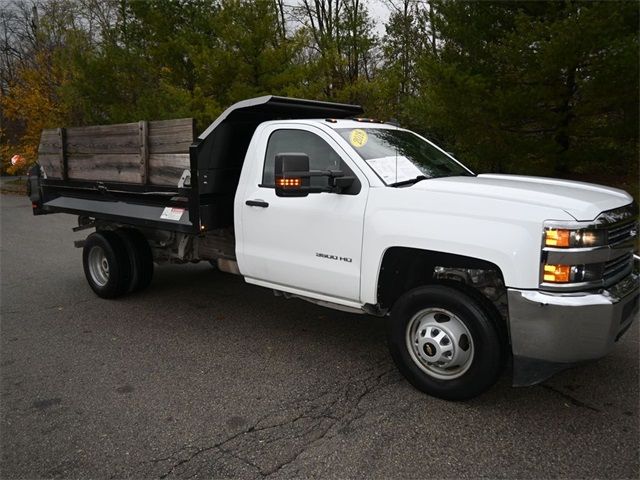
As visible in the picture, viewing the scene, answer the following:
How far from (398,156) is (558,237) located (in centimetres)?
161

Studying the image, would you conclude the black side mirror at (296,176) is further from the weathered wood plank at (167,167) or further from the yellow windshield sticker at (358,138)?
the weathered wood plank at (167,167)

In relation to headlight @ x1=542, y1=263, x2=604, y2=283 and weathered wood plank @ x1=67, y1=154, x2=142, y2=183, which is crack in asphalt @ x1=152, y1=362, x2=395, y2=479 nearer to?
headlight @ x1=542, y1=263, x2=604, y2=283

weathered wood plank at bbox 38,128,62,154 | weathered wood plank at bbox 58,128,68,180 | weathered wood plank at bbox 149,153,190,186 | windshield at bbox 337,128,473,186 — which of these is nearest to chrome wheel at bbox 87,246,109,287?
weathered wood plank at bbox 58,128,68,180

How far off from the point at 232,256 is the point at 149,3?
11841 millimetres

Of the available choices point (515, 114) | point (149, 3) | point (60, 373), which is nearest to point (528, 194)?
point (60, 373)

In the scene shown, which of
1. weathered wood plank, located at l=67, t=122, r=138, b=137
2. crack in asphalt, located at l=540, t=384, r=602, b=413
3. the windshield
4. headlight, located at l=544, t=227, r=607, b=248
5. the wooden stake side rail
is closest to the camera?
headlight, located at l=544, t=227, r=607, b=248

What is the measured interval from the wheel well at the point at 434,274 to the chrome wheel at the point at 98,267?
12.4 ft

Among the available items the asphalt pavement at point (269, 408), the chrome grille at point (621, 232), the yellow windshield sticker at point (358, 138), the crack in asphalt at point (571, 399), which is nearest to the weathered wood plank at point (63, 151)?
the asphalt pavement at point (269, 408)

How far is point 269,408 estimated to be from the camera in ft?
11.6

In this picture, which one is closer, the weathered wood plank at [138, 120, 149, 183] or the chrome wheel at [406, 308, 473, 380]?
the chrome wheel at [406, 308, 473, 380]

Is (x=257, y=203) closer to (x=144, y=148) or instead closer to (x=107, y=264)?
(x=144, y=148)

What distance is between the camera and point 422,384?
3650 mm

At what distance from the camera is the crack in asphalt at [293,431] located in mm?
2959

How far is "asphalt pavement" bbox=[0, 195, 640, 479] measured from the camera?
293 cm
